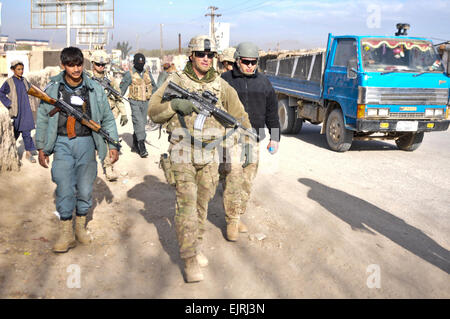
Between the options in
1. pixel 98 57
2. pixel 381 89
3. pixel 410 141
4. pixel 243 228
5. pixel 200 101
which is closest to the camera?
pixel 200 101

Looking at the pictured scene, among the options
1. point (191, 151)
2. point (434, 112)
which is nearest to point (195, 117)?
point (191, 151)

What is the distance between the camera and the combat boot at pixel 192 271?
321 cm

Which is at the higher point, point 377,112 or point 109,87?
point 109,87

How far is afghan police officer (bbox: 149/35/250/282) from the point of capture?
3258 millimetres

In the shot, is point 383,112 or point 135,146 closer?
point 383,112

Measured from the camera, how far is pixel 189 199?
3.29 m

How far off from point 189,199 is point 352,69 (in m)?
5.60

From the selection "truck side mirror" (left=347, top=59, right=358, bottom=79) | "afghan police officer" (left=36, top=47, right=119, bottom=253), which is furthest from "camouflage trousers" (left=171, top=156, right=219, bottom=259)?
"truck side mirror" (left=347, top=59, right=358, bottom=79)

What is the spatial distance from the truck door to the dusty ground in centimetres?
152

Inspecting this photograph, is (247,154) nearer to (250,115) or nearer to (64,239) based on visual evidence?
(250,115)

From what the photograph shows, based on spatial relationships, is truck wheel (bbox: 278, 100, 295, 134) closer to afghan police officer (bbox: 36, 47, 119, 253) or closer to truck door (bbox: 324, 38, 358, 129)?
truck door (bbox: 324, 38, 358, 129)

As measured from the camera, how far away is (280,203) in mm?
5242
